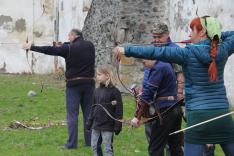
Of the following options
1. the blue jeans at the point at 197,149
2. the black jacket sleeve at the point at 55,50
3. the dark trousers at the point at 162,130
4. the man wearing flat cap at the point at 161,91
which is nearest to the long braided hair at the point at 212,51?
the blue jeans at the point at 197,149

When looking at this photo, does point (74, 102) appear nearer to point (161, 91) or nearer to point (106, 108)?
point (106, 108)

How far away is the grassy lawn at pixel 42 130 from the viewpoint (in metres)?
8.75

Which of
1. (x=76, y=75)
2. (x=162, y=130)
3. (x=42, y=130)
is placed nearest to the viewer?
(x=162, y=130)

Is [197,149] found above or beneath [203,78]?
beneath

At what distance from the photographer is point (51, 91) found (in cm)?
1656

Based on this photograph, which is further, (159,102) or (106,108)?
(106,108)

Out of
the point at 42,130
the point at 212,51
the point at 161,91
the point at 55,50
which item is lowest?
the point at 42,130

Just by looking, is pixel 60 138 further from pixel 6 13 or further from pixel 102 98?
pixel 6 13

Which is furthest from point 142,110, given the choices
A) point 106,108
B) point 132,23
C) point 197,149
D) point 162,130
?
point 132,23

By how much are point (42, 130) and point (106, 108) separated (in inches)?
132

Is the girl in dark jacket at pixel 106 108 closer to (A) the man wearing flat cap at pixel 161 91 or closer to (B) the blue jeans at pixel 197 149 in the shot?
(A) the man wearing flat cap at pixel 161 91

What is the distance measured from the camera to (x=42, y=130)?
10430 millimetres

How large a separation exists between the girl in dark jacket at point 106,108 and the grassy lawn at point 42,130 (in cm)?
119

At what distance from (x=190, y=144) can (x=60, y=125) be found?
5956 millimetres
